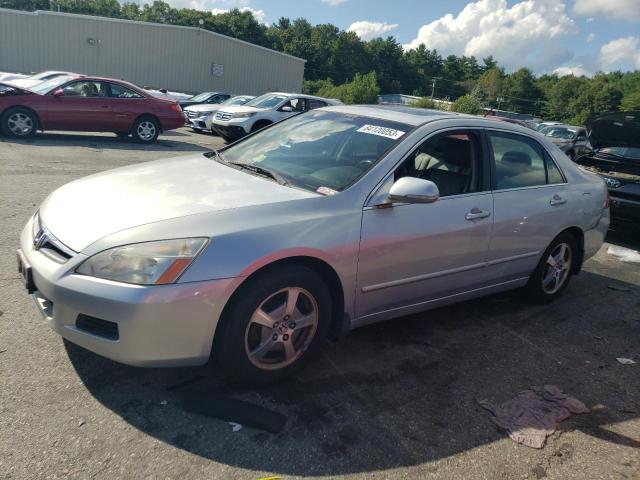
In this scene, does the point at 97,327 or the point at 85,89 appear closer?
the point at 97,327

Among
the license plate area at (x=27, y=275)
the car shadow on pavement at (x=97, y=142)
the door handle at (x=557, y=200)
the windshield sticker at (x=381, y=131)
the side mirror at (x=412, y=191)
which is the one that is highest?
the windshield sticker at (x=381, y=131)

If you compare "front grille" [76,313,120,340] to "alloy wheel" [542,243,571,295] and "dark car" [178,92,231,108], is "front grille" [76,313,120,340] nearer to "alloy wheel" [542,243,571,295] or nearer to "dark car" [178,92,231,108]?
"alloy wheel" [542,243,571,295]

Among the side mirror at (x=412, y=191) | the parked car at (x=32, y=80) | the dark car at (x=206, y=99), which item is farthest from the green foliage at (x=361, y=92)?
the side mirror at (x=412, y=191)

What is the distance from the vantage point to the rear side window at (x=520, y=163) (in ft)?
13.8

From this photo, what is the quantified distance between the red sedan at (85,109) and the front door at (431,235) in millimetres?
10375

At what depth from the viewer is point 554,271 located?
4863 millimetres

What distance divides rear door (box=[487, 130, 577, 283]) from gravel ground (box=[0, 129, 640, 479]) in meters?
0.54

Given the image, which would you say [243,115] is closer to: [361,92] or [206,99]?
[206,99]

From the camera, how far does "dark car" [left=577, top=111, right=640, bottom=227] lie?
7.36 meters

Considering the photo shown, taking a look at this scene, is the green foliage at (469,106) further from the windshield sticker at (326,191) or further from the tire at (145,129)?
the windshield sticker at (326,191)

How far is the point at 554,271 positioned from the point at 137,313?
12.3ft

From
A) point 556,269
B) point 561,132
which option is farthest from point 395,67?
point 556,269

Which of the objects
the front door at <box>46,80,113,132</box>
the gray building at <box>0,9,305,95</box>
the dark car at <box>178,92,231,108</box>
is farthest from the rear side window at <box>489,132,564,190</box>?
the gray building at <box>0,9,305,95</box>

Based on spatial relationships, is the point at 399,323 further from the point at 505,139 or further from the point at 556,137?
the point at 556,137
